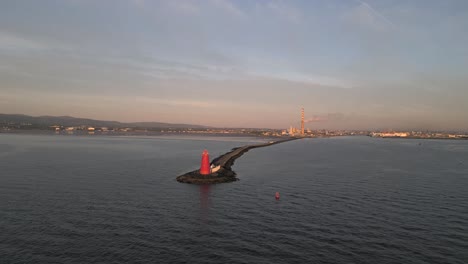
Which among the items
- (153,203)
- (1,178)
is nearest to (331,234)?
(153,203)

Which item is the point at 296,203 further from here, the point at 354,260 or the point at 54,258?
the point at 54,258

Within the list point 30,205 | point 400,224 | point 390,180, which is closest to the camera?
point 400,224

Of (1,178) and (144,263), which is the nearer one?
(144,263)

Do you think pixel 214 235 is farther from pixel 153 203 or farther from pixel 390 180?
pixel 390 180

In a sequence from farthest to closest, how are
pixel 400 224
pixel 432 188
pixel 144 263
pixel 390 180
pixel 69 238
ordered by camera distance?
pixel 390 180
pixel 432 188
pixel 400 224
pixel 69 238
pixel 144 263

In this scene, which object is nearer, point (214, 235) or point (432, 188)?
point (214, 235)

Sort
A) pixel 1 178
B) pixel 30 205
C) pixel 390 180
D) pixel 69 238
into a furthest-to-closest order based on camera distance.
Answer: pixel 390 180 < pixel 1 178 < pixel 30 205 < pixel 69 238

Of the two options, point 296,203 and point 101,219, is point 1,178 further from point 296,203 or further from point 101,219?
point 296,203

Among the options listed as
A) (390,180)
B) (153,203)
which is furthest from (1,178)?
(390,180)

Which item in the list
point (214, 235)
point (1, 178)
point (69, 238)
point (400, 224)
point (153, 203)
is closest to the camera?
point (69, 238)
